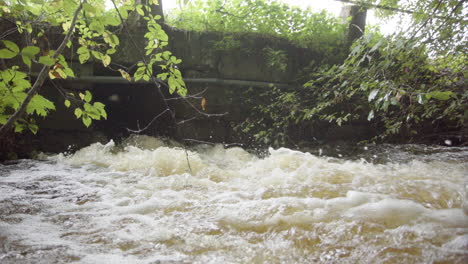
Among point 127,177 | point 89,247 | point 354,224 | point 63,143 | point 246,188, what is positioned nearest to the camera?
point 89,247

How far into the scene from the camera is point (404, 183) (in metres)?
2.76

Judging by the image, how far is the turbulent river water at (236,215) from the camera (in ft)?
5.04

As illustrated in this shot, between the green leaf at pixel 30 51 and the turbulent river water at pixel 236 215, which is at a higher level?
the green leaf at pixel 30 51

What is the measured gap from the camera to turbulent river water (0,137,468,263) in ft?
5.04

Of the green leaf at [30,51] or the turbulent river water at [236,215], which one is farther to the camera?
the turbulent river water at [236,215]

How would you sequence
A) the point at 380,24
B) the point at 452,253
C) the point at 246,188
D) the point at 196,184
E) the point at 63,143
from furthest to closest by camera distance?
the point at 380,24, the point at 63,143, the point at 196,184, the point at 246,188, the point at 452,253

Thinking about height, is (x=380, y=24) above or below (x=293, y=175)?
above

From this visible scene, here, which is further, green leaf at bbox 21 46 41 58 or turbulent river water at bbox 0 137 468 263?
turbulent river water at bbox 0 137 468 263

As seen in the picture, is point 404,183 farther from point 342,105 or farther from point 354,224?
point 342,105

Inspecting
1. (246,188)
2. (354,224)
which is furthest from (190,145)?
(354,224)

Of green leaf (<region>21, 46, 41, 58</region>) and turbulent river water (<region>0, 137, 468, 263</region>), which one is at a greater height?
green leaf (<region>21, 46, 41, 58</region>)

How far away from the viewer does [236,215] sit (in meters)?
Result: 2.05

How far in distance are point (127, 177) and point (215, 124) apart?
2791 mm

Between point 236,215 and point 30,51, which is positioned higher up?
point 30,51
